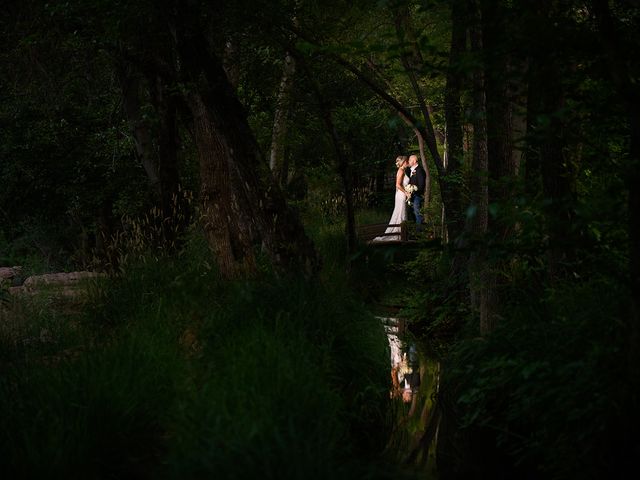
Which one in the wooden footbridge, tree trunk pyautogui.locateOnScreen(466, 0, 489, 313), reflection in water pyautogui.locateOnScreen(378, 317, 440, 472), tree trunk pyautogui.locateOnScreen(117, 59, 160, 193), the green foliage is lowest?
reflection in water pyautogui.locateOnScreen(378, 317, 440, 472)

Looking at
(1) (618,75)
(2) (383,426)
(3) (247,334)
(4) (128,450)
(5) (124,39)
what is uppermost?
(5) (124,39)

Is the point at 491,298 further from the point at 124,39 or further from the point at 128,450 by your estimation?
the point at 124,39

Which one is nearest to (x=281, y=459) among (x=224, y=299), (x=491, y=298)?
(x=224, y=299)

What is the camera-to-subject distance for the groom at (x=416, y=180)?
17953 mm

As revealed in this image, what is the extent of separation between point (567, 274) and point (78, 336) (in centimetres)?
443

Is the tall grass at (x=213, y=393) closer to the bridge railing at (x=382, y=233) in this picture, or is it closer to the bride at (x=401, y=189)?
the bridge railing at (x=382, y=233)

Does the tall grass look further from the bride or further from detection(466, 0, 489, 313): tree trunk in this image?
the bride

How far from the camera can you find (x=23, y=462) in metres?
4.20

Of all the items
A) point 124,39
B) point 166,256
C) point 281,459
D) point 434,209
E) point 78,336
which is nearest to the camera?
point 281,459

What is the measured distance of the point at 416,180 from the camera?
709 inches

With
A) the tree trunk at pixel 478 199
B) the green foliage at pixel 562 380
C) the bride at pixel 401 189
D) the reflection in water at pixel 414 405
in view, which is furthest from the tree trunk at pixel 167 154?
the bride at pixel 401 189

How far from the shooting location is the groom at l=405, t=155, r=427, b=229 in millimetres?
Result: 17953

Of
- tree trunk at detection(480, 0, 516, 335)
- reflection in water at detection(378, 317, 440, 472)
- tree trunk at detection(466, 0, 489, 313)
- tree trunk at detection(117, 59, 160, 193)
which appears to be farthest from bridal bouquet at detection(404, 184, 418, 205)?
tree trunk at detection(480, 0, 516, 335)

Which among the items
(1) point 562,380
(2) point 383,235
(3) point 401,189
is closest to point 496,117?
(1) point 562,380
